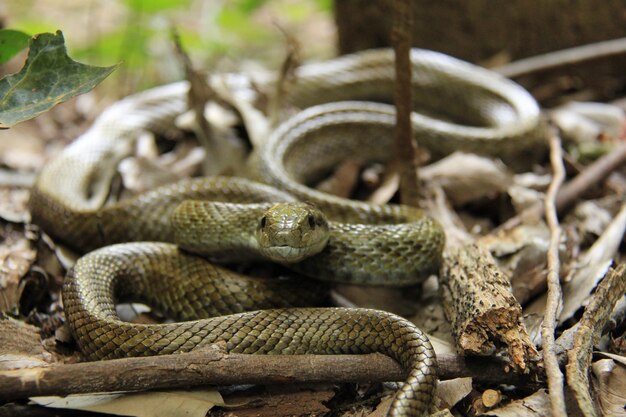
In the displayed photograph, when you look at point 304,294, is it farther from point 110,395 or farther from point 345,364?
point 110,395

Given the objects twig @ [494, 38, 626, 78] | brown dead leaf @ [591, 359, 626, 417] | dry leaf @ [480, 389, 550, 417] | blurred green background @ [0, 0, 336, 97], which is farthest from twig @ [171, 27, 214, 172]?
twig @ [494, 38, 626, 78]

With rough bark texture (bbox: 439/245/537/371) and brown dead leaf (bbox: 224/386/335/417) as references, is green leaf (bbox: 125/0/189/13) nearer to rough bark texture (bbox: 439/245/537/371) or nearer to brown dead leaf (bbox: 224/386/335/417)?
rough bark texture (bbox: 439/245/537/371)

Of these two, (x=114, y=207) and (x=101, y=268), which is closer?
(x=101, y=268)

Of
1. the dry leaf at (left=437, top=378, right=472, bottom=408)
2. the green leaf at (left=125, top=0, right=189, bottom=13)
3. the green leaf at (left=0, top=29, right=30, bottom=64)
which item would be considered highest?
the green leaf at (left=125, top=0, right=189, bottom=13)

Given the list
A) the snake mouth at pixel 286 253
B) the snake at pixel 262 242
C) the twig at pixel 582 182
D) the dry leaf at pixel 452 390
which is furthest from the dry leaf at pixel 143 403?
the twig at pixel 582 182

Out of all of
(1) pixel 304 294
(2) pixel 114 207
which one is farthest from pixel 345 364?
(2) pixel 114 207

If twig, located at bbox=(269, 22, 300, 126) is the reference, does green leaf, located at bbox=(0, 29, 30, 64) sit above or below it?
above

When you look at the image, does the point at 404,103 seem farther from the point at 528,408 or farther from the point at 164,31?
the point at 164,31
